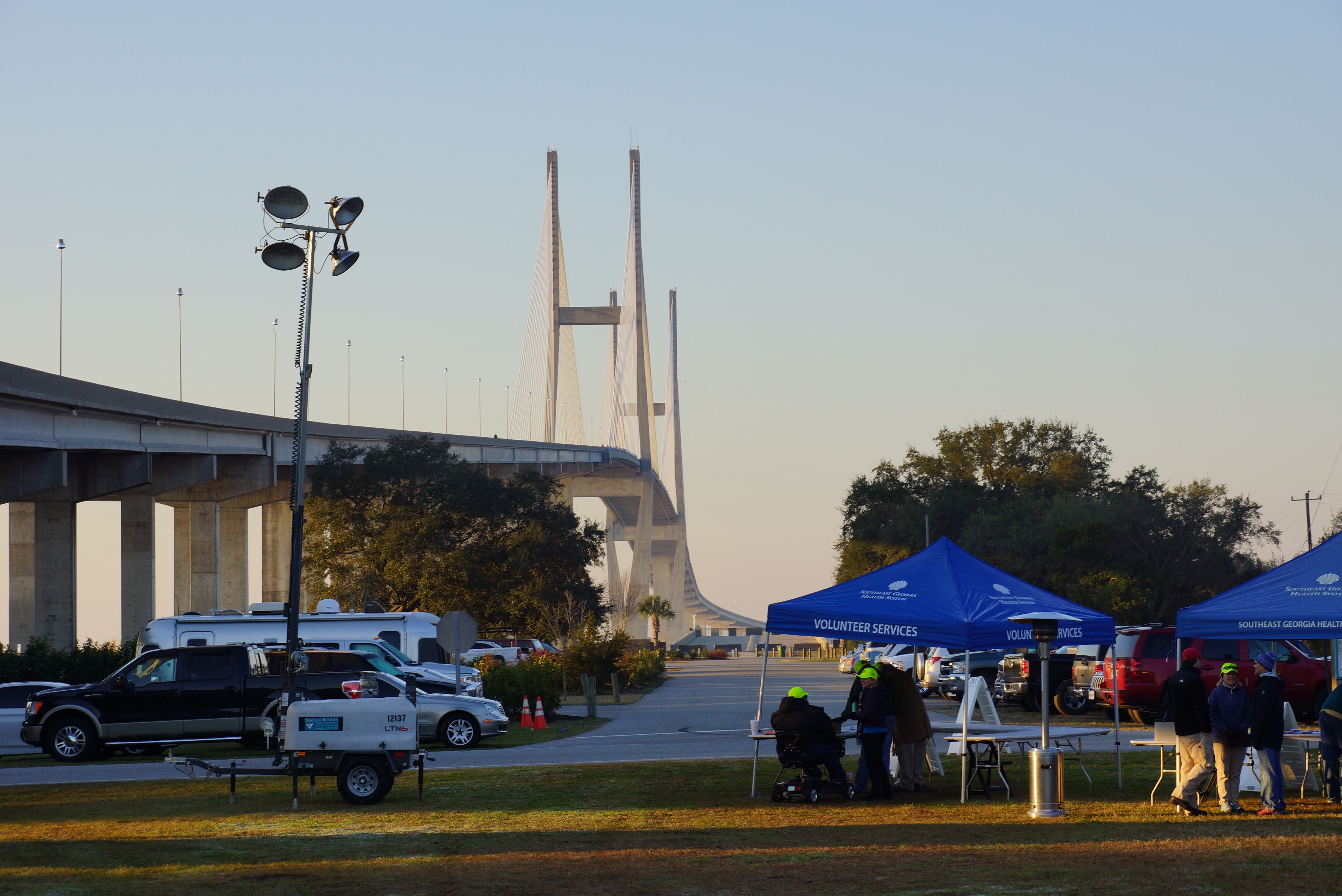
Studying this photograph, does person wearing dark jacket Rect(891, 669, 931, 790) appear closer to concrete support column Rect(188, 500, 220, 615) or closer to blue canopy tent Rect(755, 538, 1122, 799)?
blue canopy tent Rect(755, 538, 1122, 799)

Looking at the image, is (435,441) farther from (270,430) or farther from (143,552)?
(143,552)

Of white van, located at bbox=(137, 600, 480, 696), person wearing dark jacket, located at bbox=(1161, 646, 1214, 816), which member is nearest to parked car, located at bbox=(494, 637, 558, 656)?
white van, located at bbox=(137, 600, 480, 696)

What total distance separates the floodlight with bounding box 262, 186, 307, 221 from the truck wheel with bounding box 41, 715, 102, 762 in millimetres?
9541

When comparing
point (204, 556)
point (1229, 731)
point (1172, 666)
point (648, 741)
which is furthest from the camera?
point (204, 556)

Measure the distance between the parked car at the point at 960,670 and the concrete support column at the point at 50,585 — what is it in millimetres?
26844

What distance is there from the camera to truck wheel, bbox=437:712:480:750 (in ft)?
73.6

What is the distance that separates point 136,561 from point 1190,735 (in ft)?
140

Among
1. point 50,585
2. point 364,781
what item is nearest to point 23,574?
point 50,585

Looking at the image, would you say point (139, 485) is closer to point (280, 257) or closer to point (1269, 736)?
point (280, 257)

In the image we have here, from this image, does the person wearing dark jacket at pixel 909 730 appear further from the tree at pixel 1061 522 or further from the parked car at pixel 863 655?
the tree at pixel 1061 522

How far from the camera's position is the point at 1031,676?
88.0 feet

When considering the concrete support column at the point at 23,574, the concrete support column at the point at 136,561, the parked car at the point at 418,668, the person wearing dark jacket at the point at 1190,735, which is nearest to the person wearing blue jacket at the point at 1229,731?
the person wearing dark jacket at the point at 1190,735

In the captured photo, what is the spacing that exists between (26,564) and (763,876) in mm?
40403

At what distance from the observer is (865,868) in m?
10.3
